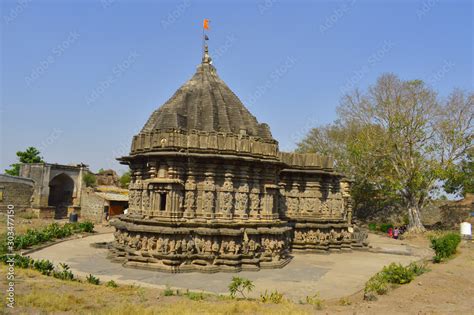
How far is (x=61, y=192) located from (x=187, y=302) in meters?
35.9

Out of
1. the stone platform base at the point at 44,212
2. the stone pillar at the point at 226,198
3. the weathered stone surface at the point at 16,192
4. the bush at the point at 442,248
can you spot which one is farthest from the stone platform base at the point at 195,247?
the weathered stone surface at the point at 16,192

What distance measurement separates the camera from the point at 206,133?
14.8 metres

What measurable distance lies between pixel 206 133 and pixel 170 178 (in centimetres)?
225

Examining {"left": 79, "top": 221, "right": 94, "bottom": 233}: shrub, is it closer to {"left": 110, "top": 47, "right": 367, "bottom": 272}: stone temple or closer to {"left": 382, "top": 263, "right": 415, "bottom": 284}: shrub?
{"left": 110, "top": 47, "right": 367, "bottom": 272}: stone temple

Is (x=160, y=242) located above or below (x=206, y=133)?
below

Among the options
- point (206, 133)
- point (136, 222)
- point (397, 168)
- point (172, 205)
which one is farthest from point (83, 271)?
point (397, 168)

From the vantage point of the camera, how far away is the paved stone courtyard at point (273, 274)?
11.2m

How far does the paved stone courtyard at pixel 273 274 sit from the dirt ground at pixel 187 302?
4.17 feet

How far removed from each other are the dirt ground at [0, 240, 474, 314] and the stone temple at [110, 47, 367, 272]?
3.60 meters

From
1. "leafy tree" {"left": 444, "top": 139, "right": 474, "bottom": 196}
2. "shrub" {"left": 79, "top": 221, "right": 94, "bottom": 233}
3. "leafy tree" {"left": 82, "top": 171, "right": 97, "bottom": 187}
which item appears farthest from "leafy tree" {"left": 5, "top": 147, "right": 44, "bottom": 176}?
"leafy tree" {"left": 444, "top": 139, "right": 474, "bottom": 196}

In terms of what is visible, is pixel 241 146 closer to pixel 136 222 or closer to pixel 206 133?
pixel 206 133

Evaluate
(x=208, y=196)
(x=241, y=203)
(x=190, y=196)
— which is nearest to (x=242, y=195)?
(x=241, y=203)

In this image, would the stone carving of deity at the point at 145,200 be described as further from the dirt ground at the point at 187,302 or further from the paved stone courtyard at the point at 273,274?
the dirt ground at the point at 187,302

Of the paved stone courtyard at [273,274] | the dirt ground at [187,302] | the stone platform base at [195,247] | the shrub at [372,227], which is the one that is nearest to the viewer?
the dirt ground at [187,302]
